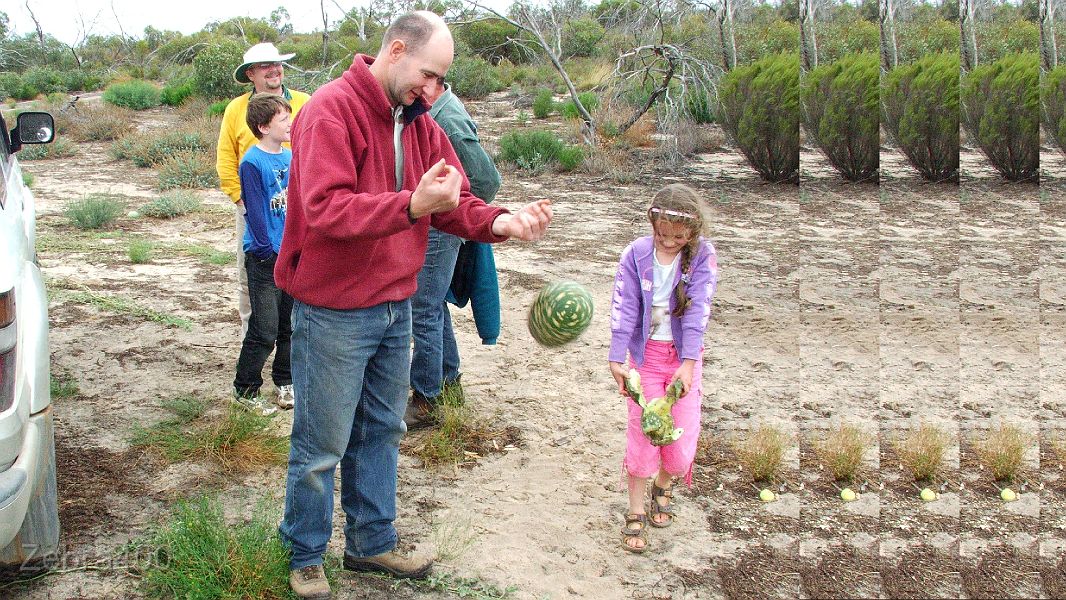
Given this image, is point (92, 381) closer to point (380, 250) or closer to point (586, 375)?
point (586, 375)

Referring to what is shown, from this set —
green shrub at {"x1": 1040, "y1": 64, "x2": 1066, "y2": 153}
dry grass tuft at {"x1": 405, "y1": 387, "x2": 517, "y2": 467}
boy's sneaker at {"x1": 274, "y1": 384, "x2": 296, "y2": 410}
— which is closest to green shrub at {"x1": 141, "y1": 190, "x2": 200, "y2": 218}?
boy's sneaker at {"x1": 274, "y1": 384, "x2": 296, "y2": 410}

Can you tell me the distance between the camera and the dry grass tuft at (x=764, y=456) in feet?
15.8

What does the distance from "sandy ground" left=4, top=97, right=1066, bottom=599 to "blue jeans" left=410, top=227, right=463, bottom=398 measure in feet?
1.61

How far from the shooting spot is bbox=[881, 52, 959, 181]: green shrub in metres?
11.2

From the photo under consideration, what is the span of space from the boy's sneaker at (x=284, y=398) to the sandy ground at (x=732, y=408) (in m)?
0.44

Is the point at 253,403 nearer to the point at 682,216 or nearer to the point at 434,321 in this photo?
the point at 434,321

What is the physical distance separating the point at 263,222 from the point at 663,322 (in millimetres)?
2191

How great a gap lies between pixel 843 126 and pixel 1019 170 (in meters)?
2.89

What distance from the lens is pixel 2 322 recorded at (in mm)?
2936

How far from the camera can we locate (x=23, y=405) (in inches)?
119

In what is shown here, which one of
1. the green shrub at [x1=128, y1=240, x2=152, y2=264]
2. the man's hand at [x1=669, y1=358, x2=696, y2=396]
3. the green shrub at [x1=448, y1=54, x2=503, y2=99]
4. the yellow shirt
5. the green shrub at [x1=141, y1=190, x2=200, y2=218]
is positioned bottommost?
the man's hand at [x1=669, y1=358, x2=696, y2=396]

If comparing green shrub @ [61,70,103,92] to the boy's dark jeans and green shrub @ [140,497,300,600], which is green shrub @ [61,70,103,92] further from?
green shrub @ [140,497,300,600]

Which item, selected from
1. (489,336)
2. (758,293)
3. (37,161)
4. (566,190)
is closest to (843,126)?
(566,190)

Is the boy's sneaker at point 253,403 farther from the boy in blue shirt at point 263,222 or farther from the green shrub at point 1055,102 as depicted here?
the green shrub at point 1055,102
